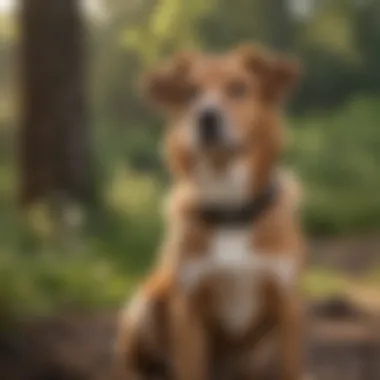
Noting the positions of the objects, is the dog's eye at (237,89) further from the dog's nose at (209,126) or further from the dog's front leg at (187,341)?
the dog's front leg at (187,341)

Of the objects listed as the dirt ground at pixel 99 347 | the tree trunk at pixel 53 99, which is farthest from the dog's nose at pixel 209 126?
the dirt ground at pixel 99 347

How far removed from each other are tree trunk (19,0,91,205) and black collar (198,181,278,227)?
0.20 meters

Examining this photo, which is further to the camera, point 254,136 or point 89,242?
point 89,242

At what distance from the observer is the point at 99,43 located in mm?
1549

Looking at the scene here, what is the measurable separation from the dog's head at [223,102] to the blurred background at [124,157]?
0.03m

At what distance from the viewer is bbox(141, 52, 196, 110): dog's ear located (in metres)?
1.47

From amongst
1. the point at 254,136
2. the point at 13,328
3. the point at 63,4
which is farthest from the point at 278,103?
the point at 13,328

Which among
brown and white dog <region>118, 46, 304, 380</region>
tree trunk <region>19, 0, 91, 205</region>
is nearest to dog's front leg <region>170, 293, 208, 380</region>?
brown and white dog <region>118, 46, 304, 380</region>

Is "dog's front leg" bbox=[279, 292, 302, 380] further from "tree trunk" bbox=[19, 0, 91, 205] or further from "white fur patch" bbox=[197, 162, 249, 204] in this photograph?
"tree trunk" bbox=[19, 0, 91, 205]

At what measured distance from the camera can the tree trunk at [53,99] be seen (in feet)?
5.07

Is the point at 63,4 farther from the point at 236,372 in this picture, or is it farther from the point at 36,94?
the point at 236,372

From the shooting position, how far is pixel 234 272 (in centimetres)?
149

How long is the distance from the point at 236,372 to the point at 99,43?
21.4 inches

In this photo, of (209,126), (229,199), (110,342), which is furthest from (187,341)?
(209,126)
